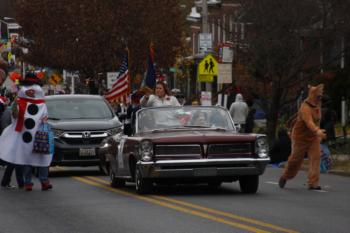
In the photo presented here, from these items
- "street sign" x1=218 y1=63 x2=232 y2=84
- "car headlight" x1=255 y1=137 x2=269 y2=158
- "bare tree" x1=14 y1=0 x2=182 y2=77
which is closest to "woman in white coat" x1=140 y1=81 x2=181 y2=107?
"car headlight" x1=255 y1=137 x2=269 y2=158

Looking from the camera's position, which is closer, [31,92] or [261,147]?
[261,147]

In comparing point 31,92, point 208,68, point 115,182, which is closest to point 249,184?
point 115,182

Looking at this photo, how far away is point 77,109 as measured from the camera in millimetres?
25781

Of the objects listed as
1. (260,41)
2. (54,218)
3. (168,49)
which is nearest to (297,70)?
(260,41)

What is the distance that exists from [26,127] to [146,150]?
257 centimetres

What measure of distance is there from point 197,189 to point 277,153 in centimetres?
930

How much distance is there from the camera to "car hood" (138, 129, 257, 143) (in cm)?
1781

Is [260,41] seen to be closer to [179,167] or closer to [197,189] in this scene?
[197,189]

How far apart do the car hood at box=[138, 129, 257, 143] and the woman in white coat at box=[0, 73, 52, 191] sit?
1.91 meters

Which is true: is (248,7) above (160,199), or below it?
above

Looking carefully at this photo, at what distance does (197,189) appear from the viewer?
19.8 meters

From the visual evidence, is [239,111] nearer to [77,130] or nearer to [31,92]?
[77,130]

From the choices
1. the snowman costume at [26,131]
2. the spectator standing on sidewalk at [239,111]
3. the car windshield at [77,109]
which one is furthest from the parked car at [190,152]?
the spectator standing on sidewalk at [239,111]

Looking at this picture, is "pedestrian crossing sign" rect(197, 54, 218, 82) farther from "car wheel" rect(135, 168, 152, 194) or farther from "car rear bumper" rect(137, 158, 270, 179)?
"car rear bumper" rect(137, 158, 270, 179)
